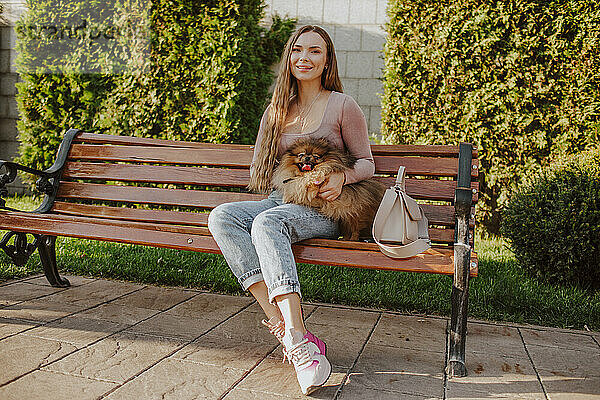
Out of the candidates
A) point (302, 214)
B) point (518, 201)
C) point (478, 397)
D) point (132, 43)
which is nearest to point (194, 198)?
point (302, 214)

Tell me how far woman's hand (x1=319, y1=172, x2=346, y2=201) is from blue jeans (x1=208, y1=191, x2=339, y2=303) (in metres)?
0.10

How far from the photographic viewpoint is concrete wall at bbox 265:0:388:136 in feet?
20.1

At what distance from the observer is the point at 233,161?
3.44 meters

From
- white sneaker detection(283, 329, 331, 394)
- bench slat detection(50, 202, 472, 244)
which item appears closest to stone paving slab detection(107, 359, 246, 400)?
white sneaker detection(283, 329, 331, 394)

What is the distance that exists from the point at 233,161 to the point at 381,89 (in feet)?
10.3

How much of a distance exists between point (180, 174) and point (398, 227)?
1.60m

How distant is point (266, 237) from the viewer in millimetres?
2418

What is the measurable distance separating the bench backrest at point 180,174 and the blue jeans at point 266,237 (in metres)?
0.66

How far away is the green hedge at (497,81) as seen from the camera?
4.76 metres

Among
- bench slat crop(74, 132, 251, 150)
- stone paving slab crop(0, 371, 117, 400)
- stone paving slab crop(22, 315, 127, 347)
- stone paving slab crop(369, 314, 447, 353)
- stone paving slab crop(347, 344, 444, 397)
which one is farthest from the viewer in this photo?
bench slat crop(74, 132, 251, 150)

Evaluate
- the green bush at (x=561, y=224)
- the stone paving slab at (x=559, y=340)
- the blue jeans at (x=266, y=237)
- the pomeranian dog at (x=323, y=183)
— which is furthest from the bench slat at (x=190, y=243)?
the green bush at (x=561, y=224)

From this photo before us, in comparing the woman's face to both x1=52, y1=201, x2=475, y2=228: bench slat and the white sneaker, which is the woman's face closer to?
x1=52, y1=201, x2=475, y2=228: bench slat

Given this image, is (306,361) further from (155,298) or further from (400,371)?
(155,298)

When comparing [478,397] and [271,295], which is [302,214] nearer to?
[271,295]
